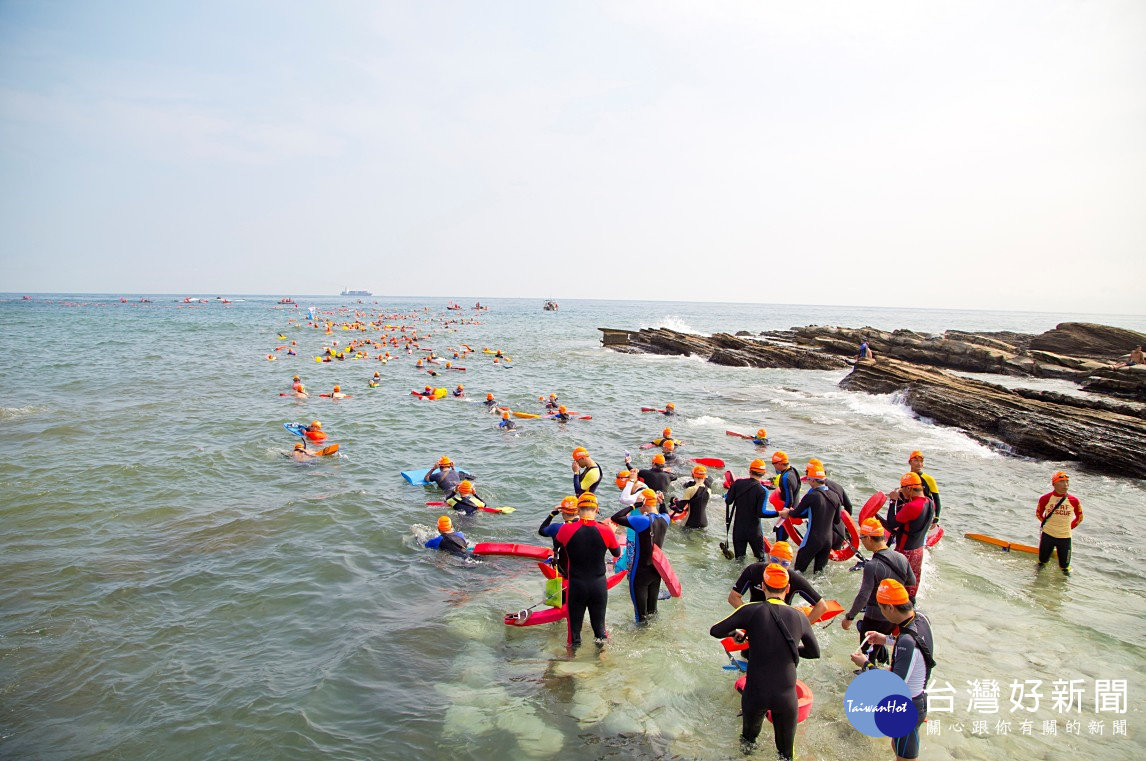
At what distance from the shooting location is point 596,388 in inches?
1259

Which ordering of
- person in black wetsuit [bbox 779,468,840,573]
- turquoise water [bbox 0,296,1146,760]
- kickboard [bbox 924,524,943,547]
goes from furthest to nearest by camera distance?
kickboard [bbox 924,524,943,547] < person in black wetsuit [bbox 779,468,840,573] < turquoise water [bbox 0,296,1146,760]

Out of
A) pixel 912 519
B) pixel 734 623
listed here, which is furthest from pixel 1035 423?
pixel 734 623

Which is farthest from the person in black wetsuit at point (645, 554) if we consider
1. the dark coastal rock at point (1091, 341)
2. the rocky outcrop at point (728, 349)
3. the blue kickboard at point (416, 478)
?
the dark coastal rock at point (1091, 341)

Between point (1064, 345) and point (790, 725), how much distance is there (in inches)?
2099

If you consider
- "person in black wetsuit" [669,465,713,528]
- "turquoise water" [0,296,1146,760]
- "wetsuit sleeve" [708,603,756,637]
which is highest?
"wetsuit sleeve" [708,603,756,637]

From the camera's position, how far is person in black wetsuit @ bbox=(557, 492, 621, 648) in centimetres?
744

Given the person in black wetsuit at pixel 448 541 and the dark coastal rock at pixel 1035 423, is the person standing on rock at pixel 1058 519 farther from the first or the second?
the person in black wetsuit at pixel 448 541

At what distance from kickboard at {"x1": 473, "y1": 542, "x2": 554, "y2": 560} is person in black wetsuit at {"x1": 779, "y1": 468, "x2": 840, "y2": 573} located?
15.0 ft

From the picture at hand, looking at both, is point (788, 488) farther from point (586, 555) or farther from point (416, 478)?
point (416, 478)

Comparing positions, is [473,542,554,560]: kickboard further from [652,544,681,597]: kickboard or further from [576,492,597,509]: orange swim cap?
[576,492,597,509]: orange swim cap

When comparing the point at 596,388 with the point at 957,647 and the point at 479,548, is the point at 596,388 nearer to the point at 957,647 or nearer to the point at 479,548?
the point at 479,548

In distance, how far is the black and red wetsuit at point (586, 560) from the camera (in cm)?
744

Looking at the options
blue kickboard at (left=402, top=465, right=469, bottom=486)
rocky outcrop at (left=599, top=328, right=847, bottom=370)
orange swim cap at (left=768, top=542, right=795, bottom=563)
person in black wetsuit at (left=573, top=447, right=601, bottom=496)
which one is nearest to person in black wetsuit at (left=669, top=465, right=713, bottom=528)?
A: person in black wetsuit at (left=573, top=447, right=601, bottom=496)

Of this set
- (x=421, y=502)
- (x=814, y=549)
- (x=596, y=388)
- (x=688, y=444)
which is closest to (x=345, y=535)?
(x=421, y=502)
